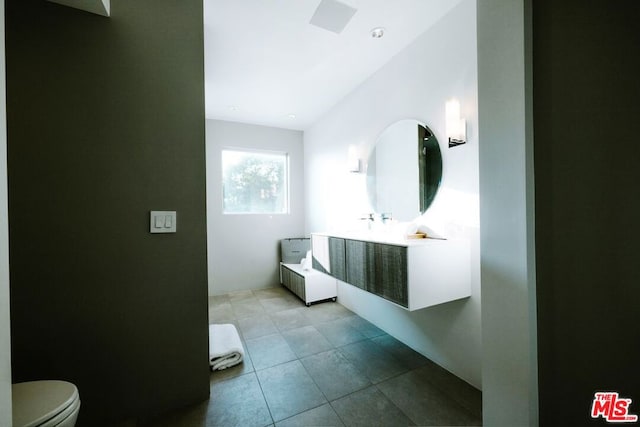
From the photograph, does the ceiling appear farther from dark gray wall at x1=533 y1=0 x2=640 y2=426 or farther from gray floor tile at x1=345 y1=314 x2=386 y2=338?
gray floor tile at x1=345 y1=314 x2=386 y2=338

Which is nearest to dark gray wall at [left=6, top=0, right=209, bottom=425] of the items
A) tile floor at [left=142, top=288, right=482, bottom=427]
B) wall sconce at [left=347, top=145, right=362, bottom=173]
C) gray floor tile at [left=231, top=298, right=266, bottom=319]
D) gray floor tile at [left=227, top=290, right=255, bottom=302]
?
tile floor at [left=142, top=288, right=482, bottom=427]

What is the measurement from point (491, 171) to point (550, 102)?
0.35 metres

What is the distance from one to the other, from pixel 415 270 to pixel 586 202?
84cm

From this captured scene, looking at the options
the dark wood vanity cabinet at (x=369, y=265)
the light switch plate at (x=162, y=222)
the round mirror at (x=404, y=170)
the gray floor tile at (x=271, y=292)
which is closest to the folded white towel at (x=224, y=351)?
the dark wood vanity cabinet at (x=369, y=265)

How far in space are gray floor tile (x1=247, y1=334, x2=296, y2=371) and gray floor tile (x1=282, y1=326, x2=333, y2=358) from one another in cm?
6

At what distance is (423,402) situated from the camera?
1585 mm

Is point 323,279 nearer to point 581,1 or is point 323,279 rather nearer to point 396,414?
point 396,414

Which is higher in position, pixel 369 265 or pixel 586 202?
pixel 586 202

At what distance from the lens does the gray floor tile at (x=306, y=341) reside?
2.20 metres

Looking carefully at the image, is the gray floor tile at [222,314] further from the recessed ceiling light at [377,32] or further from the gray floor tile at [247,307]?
the recessed ceiling light at [377,32]

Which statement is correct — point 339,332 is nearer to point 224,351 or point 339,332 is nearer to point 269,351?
point 269,351

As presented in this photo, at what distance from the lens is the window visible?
3.87 metres

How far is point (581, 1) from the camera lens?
1040 millimetres

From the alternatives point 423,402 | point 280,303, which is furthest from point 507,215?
point 280,303
